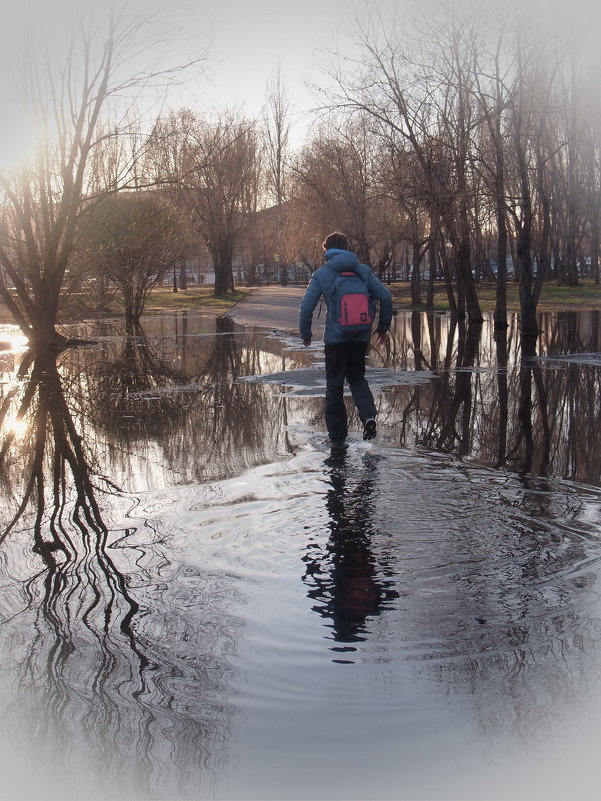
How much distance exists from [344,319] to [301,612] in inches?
162

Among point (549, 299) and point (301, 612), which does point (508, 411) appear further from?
point (549, 299)

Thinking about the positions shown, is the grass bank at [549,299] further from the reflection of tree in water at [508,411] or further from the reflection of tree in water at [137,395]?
the reflection of tree in water at [137,395]

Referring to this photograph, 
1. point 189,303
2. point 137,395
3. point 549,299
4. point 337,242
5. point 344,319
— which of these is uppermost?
point 189,303

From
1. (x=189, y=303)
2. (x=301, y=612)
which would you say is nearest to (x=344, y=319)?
(x=301, y=612)

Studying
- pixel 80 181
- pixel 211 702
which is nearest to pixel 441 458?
pixel 211 702

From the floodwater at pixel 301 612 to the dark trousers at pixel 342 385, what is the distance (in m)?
0.28

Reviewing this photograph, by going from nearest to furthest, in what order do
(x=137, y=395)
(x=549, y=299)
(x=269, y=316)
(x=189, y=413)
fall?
(x=189, y=413) < (x=137, y=395) < (x=269, y=316) < (x=549, y=299)

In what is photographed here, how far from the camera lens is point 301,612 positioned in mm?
3695

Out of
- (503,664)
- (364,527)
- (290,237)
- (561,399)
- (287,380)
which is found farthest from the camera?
(290,237)

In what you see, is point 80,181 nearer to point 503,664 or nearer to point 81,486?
point 81,486

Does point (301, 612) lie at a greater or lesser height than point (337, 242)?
lesser

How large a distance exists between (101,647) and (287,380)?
8931mm

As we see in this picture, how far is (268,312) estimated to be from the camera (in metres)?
33.4

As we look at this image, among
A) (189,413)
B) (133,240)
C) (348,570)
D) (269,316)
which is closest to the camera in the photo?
(348,570)
